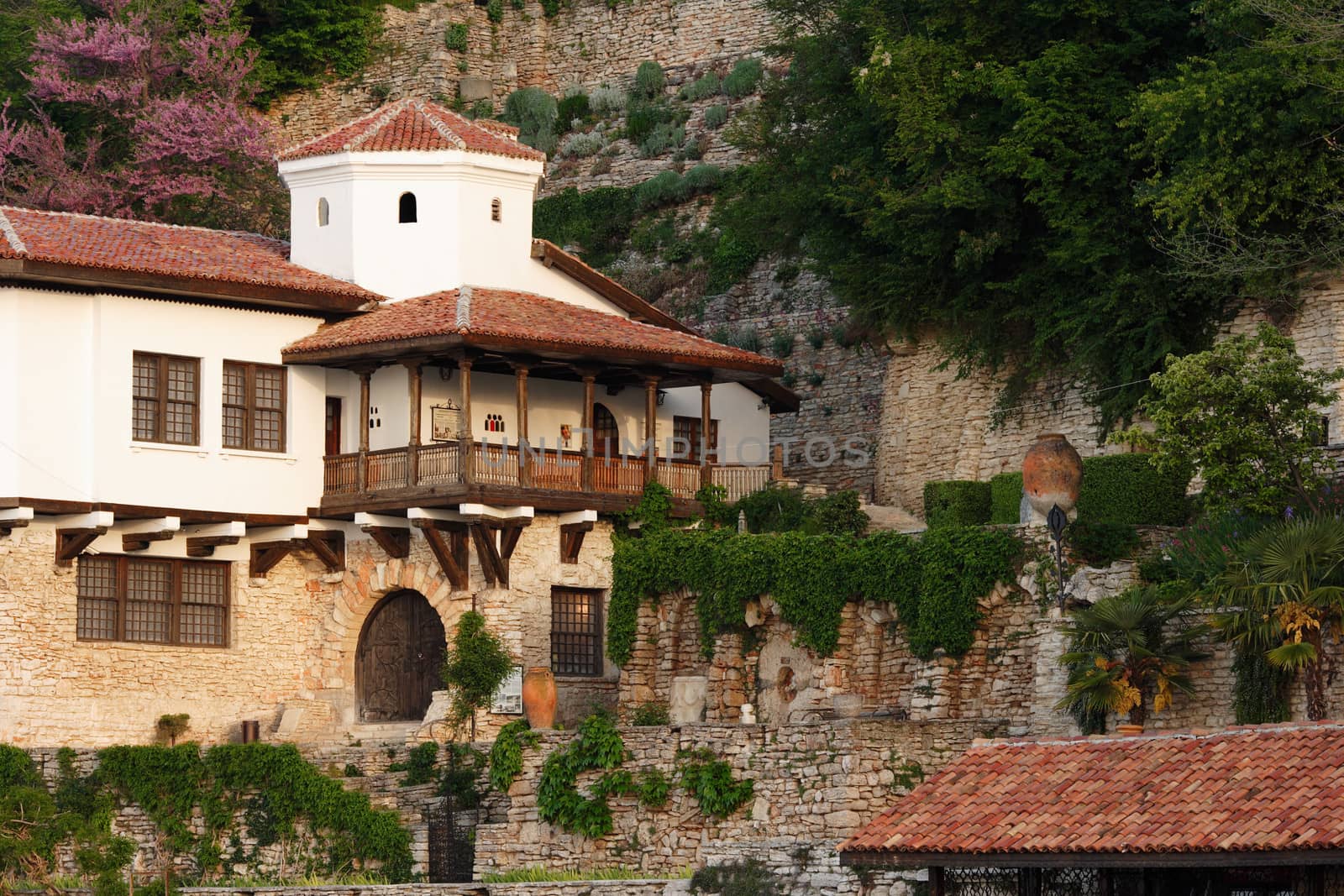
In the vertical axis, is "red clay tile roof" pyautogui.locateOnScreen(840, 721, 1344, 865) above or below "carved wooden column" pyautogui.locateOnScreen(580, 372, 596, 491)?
below

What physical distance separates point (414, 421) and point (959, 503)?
26.9 ft

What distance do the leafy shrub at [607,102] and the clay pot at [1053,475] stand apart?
2792cm

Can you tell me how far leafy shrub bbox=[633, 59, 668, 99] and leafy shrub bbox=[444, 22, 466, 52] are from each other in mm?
5082

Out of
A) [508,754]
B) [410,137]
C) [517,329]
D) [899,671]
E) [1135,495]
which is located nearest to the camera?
[508,754]

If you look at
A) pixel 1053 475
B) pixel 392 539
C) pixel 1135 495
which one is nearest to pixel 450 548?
pixel 392 539

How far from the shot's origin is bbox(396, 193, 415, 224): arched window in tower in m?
45.4

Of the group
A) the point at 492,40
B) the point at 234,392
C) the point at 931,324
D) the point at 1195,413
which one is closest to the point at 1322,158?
the point at 1195,413

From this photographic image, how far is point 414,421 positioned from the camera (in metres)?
42.7

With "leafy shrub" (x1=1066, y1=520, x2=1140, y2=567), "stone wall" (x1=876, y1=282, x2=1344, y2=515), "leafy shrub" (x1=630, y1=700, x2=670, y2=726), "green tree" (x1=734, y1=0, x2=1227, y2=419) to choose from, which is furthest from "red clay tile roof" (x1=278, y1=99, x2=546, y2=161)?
"leafy shrub" (x1=1066, y1=520, x2=1140, y2=567)

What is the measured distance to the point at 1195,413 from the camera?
Answer: 35469mm

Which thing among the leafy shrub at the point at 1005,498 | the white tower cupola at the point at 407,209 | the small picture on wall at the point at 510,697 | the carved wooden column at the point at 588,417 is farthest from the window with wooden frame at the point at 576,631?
the leafy shrub at the point at 1005,498

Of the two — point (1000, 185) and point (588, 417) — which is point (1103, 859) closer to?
point (588, 417)

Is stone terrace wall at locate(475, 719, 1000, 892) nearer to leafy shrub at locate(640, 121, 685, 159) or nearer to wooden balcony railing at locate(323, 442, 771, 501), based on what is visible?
wooden balcony railing at locate(323, 442, 771, 501)

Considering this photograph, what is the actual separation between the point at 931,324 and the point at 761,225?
11.7 ft
